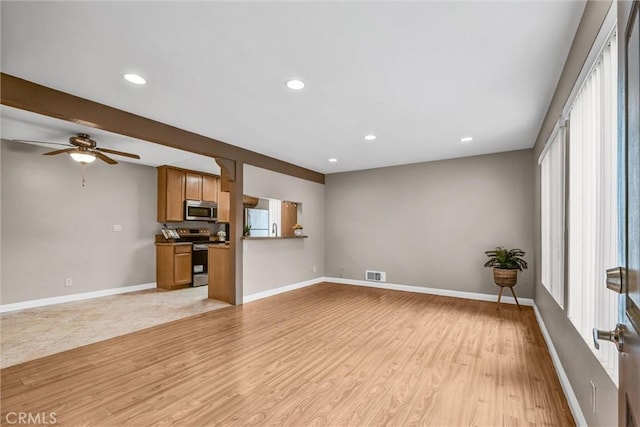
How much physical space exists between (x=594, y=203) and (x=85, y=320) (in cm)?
543

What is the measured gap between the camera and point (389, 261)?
242 inches

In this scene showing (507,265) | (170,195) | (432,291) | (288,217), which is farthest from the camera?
(288,217)

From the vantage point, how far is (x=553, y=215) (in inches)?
120

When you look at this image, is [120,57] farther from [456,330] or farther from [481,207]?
[481,207]

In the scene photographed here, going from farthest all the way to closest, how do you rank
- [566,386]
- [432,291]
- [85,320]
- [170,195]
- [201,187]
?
[201,187], [170,195], [432,291], [85,320], [566,386]

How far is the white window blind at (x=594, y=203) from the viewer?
1.49m

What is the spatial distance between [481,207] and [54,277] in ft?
23.8

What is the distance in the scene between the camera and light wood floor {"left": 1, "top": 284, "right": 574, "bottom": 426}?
203 cm

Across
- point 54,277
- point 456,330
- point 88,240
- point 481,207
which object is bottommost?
point 456,330

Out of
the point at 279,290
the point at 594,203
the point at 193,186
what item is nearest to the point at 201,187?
the point at 193,186

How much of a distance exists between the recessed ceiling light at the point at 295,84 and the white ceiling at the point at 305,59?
6cm

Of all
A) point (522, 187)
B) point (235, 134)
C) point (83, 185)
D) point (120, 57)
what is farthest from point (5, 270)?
point (522, 187)

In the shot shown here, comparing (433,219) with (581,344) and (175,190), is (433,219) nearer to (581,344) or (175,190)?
(581,344)

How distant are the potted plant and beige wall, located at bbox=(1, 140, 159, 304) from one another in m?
6.43
